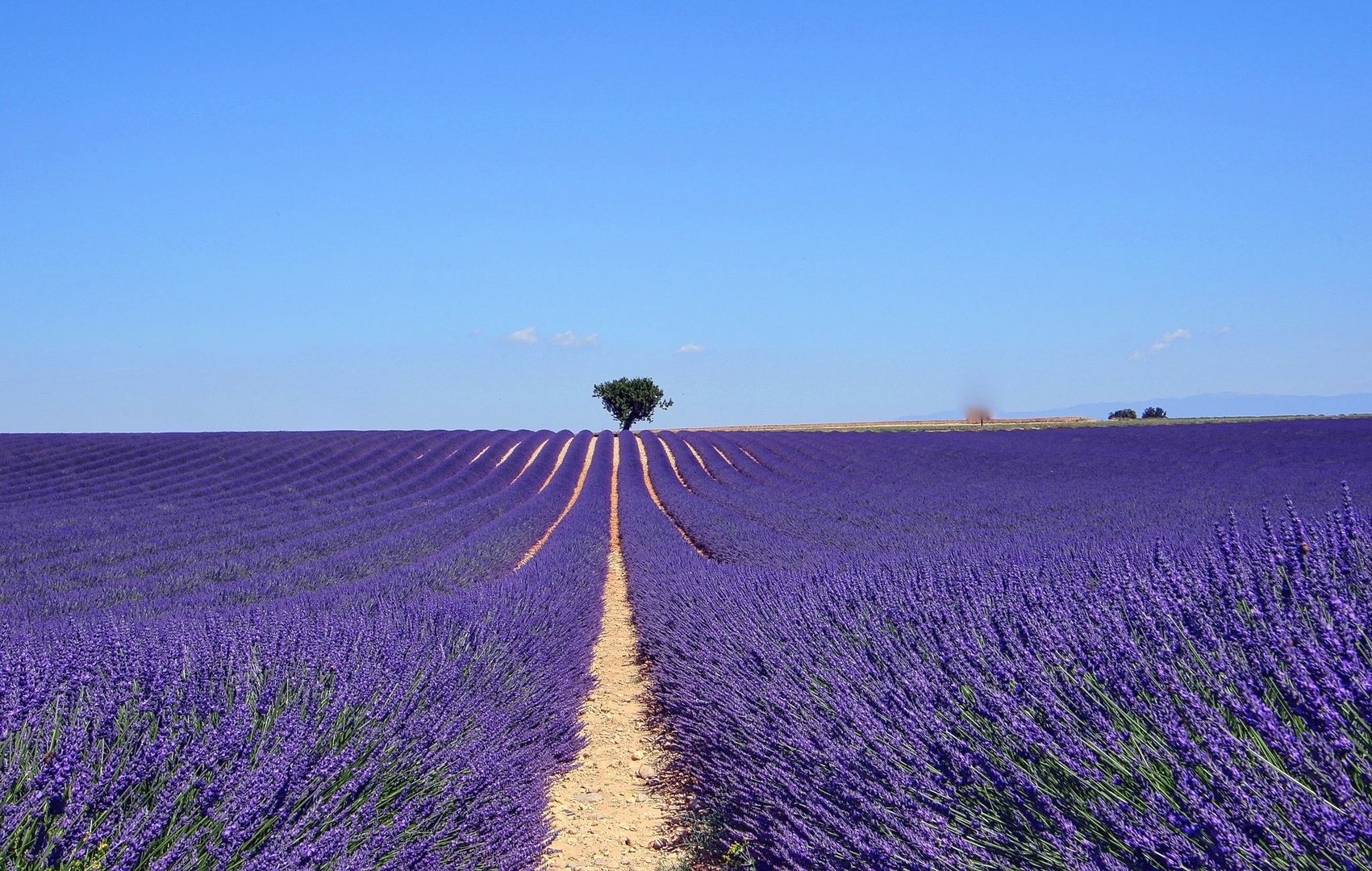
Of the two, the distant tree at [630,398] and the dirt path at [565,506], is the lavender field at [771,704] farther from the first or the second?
the distant tree at [630,398]

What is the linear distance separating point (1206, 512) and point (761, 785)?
294 inches

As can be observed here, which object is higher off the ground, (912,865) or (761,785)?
(912,865)

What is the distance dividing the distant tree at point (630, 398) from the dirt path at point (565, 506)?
15308 millimetres

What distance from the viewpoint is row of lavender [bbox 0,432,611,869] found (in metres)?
2.03

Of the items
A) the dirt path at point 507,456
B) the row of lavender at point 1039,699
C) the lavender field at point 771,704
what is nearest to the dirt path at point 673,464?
the dirt path at point 507,456

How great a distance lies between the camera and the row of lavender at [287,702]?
6.65ft

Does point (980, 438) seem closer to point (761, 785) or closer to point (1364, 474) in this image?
point (1364, 474)

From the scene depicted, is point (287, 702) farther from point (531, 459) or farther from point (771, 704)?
point (531, 459)

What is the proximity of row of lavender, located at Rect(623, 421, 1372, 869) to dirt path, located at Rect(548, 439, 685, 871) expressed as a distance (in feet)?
0.81

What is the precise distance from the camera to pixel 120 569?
8.63m

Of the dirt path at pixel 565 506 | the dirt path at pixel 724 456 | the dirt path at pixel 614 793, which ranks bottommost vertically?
the dirt path at pixel 614 793

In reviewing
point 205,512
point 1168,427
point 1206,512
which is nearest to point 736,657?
point 1206,512

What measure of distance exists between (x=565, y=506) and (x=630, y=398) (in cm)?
3468

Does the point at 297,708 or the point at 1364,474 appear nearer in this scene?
the point at 297,708
